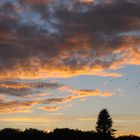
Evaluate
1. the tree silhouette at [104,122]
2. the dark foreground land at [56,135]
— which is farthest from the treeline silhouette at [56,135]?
the tree silhouette at [104,122]

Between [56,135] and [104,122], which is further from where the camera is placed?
[104,122]

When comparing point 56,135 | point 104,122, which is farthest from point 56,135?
point 104,122

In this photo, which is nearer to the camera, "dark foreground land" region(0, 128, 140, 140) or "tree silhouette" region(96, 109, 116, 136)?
"dark foreground land" region(0, 128, 140, 140)

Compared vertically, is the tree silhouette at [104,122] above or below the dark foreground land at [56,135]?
above

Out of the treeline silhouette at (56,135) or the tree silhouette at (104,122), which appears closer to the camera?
the treeline silhouette at (56,135)

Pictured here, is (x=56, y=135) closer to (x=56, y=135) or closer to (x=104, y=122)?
(x=56, y=135)

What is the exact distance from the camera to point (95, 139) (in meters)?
106

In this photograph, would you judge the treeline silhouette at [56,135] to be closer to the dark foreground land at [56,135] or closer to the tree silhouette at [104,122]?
the dark foreground land at [56,135]

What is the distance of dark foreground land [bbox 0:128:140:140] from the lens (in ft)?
353

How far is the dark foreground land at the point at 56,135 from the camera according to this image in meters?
108

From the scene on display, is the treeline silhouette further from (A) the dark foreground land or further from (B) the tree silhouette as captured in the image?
(B) the tree silhouette

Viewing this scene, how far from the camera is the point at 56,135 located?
110750 mm

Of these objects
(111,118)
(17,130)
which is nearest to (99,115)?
(111,118)

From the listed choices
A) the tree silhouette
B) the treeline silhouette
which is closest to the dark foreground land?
the treeline silhouette
